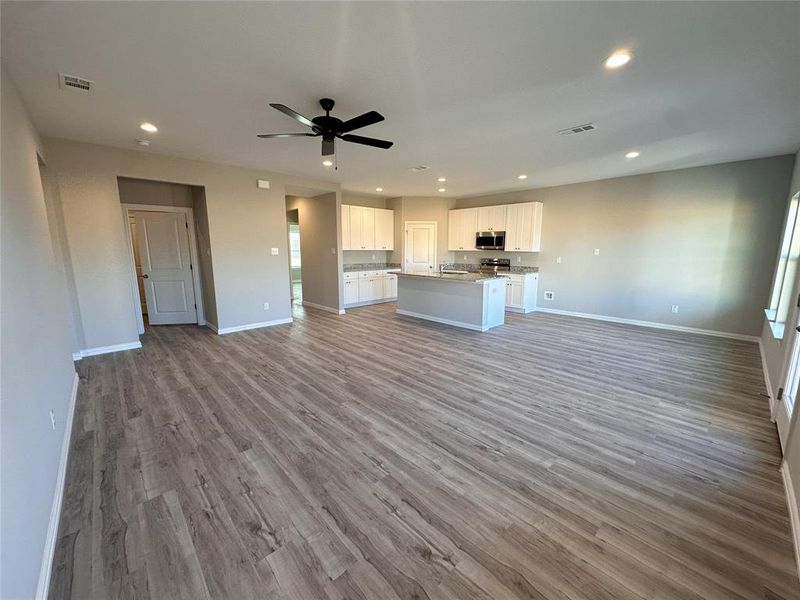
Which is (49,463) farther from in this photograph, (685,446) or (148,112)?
(685,446)

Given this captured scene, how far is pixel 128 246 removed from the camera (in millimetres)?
4484

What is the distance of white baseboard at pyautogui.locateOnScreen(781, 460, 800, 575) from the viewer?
154 cm

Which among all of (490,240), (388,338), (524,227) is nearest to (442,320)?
(388,338)

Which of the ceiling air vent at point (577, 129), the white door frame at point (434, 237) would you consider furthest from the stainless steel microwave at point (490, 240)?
the ceiling air vent at point (577, 129)

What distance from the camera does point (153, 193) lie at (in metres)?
5.19

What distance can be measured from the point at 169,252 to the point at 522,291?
680 cm

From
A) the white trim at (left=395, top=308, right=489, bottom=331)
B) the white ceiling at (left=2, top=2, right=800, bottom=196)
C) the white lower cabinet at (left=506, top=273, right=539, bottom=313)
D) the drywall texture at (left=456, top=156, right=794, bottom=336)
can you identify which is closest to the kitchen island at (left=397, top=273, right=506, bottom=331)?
the white trim at (left=395, top=308, right=489, bottom=331)

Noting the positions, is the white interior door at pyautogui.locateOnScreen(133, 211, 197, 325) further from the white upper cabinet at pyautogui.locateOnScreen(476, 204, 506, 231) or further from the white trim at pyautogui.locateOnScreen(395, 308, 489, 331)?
the white upper cabinet at pyautogui.locateOnScreen(476, 204, 506, 231)

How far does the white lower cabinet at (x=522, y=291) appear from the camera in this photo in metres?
6.76

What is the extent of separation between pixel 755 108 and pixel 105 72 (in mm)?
5320

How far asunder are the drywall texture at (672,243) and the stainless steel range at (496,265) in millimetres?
816

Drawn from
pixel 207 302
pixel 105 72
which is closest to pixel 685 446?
pixel 105 72

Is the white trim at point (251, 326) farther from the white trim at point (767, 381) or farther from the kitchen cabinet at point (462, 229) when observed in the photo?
the white trim at point (767, 381)

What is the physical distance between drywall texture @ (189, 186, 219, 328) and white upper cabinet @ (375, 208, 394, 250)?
383cm
